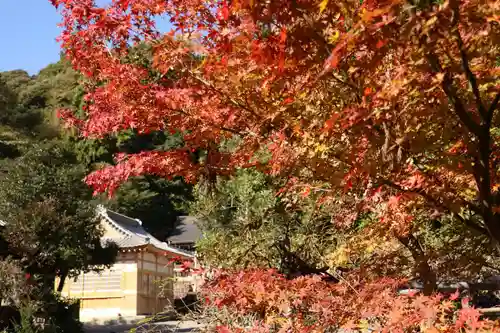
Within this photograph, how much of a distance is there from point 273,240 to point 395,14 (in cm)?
750

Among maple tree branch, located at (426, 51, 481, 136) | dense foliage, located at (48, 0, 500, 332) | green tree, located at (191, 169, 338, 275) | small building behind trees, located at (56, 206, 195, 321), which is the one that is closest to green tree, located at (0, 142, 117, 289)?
green tree, located at (191, 169, 338, 275)

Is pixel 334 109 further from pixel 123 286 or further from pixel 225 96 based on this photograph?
pixel 123 286

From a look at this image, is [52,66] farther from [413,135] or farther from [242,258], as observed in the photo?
[413,135]

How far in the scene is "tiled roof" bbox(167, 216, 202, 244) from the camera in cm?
4145

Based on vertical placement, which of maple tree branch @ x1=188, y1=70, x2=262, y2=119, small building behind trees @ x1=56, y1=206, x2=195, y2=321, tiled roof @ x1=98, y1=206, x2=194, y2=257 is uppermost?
tiled roof @ x1=98, y1=206, x2=194, y2=257

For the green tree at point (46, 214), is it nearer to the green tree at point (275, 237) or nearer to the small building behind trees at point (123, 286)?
the green tree at point (275, 237)

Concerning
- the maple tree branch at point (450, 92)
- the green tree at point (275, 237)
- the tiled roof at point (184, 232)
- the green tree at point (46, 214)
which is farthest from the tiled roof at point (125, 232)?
the maple tree branch at point (450, 92)

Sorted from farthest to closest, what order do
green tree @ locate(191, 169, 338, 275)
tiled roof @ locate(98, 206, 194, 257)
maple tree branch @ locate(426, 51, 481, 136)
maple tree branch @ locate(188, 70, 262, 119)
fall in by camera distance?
tiled roof @ locate(98, 206, 194, 257)
green tree @ locate(191, 169, 338, 275)
maple tree branch @ locate(188, 70, 262, 119)
maple tree branch @ locate(426, 51, 481, 136)

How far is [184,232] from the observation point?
43.1 m

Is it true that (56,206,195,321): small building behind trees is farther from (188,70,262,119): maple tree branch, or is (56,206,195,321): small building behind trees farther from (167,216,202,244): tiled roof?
(188,70,262,119): maple tree branch

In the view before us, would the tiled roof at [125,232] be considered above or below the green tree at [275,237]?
above

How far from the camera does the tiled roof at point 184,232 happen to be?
41447 mm

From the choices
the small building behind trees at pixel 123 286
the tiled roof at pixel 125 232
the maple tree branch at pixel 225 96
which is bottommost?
the small building behind trees at pixel 123 286

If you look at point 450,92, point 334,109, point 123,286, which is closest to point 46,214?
point 334,109
